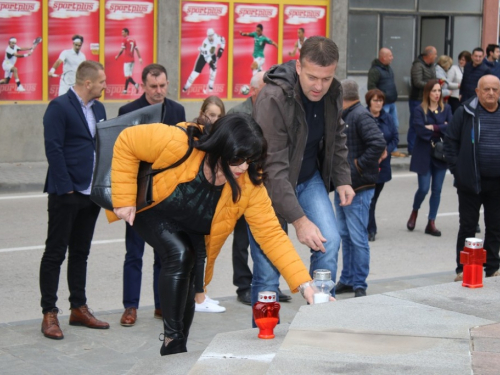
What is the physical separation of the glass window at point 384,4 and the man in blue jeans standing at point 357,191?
11.4m

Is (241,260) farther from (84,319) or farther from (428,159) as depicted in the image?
(428,159)

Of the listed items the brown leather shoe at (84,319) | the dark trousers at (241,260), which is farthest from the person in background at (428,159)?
the brown leather shoe at (84,319)

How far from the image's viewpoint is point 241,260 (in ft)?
26.2

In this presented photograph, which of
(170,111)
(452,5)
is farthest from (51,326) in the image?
(452,5)

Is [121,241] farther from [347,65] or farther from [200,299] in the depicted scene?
[347,65]

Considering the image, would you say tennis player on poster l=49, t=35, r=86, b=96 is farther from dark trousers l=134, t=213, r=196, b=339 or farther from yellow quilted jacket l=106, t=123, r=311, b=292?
yellow quilted jacket l=106, t=123, r=311, b=292

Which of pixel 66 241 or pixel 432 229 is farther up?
pixel 66 241

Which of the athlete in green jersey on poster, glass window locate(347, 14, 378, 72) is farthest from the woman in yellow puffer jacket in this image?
glass window locate(347, 14, 378, 72)

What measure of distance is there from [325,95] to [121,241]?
5.11 meters

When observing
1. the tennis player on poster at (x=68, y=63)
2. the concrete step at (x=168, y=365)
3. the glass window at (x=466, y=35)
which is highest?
the glass window at (x=466, y=35)

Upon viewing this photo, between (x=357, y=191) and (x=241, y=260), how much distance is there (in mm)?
1281

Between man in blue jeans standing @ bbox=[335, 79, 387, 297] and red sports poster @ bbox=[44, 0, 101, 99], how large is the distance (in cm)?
864

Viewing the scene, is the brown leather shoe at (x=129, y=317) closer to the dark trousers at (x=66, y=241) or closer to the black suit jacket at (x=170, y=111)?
the dark trousers at (x=66, y=241)

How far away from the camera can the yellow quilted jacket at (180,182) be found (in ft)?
16.7
